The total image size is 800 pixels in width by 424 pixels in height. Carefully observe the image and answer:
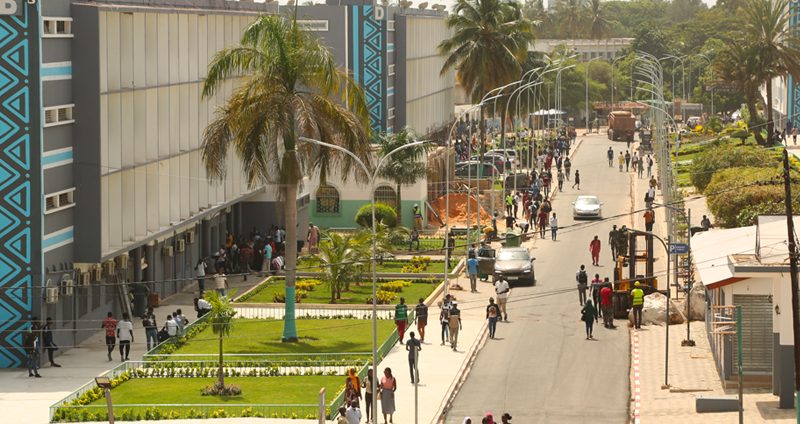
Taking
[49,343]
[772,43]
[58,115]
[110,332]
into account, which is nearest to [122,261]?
[110,332]

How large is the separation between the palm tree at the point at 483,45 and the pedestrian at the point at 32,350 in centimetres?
5027

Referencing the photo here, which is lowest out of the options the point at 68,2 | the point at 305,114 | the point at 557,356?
the point at 557,356

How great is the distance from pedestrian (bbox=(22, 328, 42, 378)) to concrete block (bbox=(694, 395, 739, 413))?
16.9m

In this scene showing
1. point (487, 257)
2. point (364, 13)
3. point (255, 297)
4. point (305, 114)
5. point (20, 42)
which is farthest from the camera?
point (364, 13)

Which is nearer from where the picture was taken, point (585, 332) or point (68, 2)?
point (68, 2)

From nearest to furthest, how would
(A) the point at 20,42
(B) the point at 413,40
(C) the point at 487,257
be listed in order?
(A) the point at 20,42
(C) the point at 487,257
(B) the point at 413,40

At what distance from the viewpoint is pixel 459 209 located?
77875 millimetres

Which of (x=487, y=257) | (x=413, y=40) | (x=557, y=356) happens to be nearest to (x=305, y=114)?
(x=557, y=356)

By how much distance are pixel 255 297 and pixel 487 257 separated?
368 inches

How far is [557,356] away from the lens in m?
44.6

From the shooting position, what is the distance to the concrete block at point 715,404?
35656mm

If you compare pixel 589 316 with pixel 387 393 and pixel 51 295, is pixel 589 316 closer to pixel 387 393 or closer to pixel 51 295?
pixel 387 393

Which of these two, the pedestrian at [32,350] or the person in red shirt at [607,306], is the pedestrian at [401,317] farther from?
the pedestrian at [32,350]

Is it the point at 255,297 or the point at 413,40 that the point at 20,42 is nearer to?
the point at 255,297
